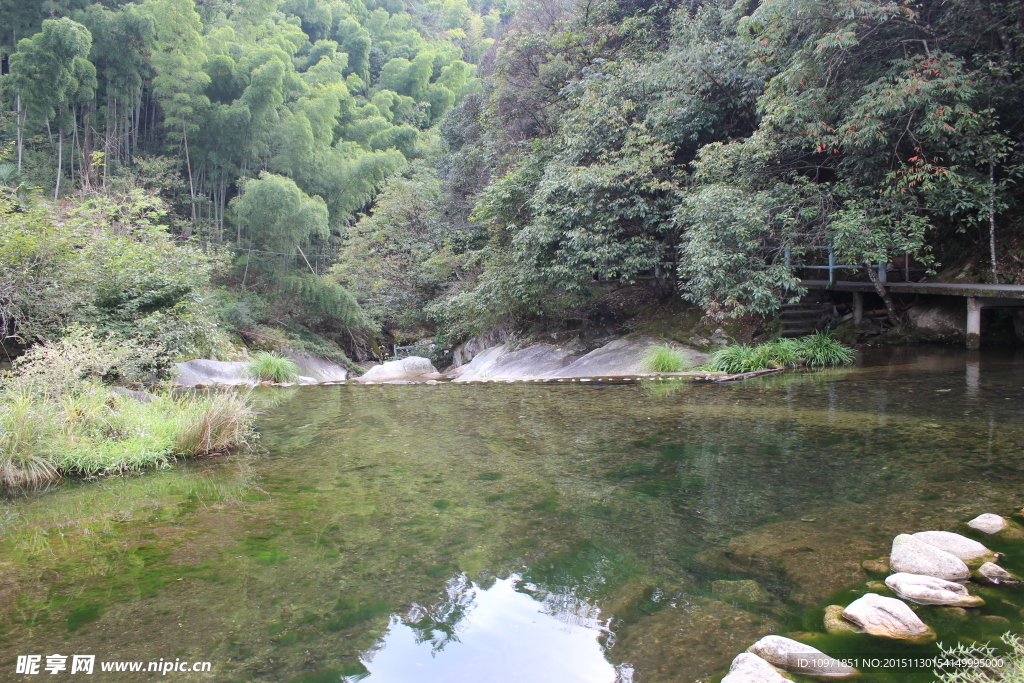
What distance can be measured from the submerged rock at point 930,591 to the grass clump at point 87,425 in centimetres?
498

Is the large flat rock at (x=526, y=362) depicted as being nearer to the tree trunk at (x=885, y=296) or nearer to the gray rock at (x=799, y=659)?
the tree trunk at (x=885, y=296)

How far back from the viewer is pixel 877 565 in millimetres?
2732

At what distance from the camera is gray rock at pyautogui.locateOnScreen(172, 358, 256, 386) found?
1076 centimetres

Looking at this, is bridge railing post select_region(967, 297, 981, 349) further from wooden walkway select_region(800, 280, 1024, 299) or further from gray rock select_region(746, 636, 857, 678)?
gray rock select_region(746, 636, 857, 678)

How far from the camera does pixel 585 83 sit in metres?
11.6

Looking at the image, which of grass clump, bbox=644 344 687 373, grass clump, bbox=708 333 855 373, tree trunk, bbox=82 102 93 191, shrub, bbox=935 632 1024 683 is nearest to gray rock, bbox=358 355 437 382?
grass clump, bbox=644 344 687 373

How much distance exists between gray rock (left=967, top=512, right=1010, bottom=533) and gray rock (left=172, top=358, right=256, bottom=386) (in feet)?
Answer: 34.2

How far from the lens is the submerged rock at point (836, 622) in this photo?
2.27 metres

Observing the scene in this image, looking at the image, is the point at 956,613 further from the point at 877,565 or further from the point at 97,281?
the point at 97,281

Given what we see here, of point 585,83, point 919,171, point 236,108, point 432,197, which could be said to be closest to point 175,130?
point 236,108

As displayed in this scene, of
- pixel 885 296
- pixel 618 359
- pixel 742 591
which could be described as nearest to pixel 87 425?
pixel 742 591

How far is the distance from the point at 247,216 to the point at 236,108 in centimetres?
279

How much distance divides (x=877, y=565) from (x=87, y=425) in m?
5.66

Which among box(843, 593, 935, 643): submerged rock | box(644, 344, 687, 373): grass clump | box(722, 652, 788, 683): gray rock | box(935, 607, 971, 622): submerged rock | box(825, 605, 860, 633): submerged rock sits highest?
box(722, 652, 788, 683): gray rock
